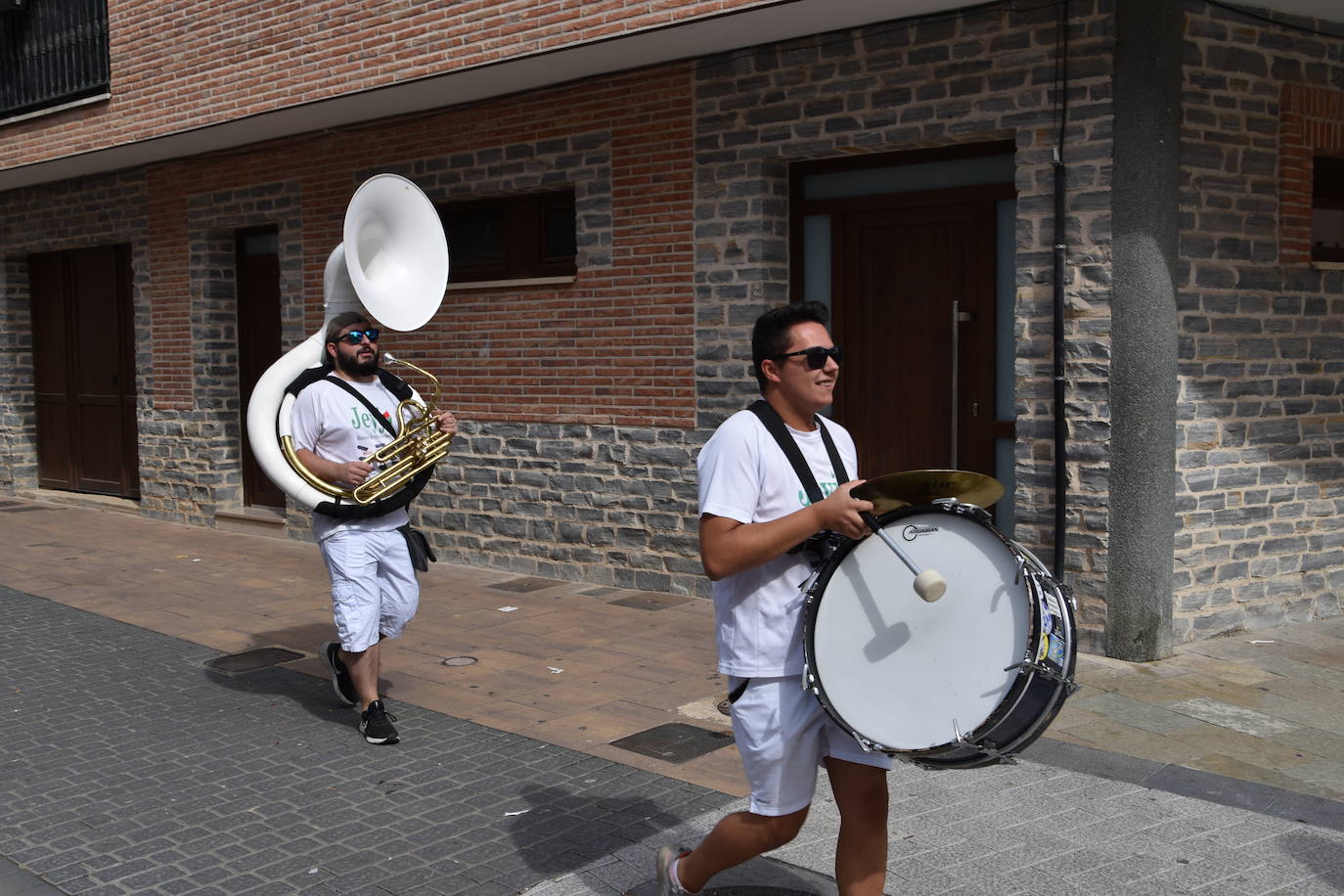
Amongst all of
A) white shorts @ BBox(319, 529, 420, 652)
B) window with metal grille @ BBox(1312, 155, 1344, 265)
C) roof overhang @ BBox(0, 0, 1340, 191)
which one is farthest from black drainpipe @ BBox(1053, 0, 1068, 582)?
white shorts @ BBox(319, 529, 420, 652)

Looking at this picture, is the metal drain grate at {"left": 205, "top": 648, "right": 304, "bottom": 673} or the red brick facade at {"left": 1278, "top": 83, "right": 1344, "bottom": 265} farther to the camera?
the red brick facade at {"left": 1278, "top": 83, "right": 1344, "bottom": 265}

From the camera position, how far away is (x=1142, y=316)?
6.71 m

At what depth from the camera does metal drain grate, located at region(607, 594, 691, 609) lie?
8.59 m

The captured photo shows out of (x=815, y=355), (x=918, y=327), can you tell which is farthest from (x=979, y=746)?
(x=918, y=327)

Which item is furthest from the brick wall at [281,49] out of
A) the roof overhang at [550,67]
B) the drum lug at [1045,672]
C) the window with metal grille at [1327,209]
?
the drum lug at [1045,672]

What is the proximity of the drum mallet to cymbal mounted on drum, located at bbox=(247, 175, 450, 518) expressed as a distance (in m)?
3.05

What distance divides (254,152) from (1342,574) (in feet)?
31.4

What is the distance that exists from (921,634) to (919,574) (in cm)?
16

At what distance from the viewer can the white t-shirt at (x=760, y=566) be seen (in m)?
3.34

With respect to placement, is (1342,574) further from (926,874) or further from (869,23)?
(926,874)

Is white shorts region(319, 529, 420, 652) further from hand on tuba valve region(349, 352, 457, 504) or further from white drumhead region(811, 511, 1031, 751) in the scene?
white drumhead region(811, 511, 1031, 751)

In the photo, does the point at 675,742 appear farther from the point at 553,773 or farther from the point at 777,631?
the point at 777,631

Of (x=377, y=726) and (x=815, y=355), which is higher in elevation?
(x=815, y=355)

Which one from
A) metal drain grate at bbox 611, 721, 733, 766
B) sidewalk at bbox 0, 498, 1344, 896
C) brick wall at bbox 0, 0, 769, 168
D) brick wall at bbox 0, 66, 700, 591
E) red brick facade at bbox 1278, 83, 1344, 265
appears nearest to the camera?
sidewalk at bbox 0, 498, 1344, 896
